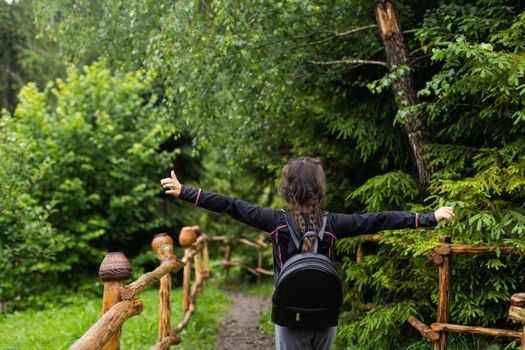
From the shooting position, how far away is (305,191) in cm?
305

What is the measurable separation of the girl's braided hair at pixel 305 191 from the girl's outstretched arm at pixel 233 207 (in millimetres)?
149

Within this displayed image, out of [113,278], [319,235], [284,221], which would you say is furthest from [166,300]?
[319,235]

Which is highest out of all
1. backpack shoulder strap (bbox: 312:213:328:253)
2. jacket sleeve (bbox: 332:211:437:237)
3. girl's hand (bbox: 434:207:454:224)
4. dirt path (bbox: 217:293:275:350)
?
girl's hand (bbox: 434:207:454:224)

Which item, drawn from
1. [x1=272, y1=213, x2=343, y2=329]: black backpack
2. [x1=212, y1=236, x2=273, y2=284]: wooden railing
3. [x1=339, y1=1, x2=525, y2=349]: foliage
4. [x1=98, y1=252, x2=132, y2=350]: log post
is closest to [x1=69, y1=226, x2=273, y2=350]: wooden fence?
[x1=98, y1=252, x2=132, y2=350]: log post

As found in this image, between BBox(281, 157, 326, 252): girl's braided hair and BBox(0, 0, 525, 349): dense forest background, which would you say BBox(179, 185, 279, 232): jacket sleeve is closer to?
BBox(281, 157, 326, 252): girl's braided hair

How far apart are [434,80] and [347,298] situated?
2.97 m

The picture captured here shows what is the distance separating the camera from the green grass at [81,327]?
6621mm

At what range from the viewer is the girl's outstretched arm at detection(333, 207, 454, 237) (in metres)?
3.18

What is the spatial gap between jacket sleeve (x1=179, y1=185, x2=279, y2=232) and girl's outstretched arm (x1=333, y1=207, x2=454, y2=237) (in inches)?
15.2

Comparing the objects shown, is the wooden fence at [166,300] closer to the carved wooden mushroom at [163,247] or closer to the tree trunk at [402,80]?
the carved wooden mushroom at [163,247]

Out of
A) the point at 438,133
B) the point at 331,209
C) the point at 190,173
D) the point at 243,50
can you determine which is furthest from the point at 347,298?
the point at 190,173

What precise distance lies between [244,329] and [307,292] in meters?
5.85

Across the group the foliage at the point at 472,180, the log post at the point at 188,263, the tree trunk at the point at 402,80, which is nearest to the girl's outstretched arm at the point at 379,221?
the foliage at the point at 472,180

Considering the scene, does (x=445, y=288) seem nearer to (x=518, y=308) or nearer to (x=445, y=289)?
(x=445, y=289)
